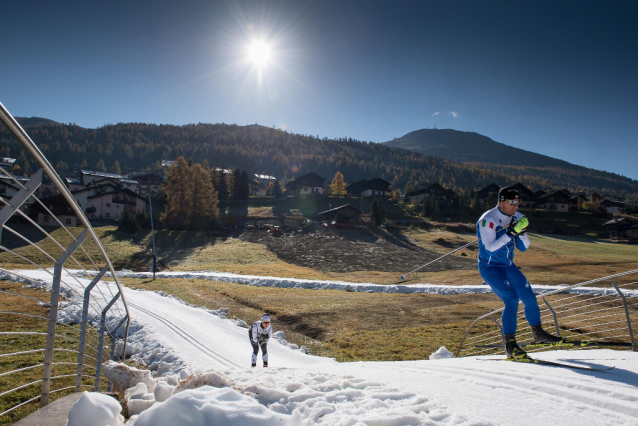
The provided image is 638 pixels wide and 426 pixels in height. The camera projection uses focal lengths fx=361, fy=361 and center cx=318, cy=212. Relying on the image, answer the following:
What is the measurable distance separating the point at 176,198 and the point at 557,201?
9820cm

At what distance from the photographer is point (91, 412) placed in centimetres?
329

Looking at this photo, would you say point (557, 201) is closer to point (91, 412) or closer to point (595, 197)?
point (595, 197)

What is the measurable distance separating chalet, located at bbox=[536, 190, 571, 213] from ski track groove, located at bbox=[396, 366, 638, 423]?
11238 cm

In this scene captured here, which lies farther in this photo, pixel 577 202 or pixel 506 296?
pixel 577 202

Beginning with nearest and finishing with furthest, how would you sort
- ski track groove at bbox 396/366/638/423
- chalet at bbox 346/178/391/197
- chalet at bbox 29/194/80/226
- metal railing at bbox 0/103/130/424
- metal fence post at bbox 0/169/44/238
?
metal fence post at bbox 0/169/44/238 < metal railing at bbox 0/103/130/424 < ski track groove at bbox 396/366/638/423 < chalet at bbox 29/194/80/226 < chalet at bbox 346/178/391/197

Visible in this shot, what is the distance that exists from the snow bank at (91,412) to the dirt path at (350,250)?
37.8m

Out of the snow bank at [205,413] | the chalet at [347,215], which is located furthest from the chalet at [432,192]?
the snow bank at [205,413]

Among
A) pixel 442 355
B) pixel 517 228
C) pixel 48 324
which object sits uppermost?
A: pixel 517 228

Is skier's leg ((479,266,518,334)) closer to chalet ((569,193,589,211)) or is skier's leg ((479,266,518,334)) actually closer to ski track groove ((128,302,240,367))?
ski track groove ((128,302,240,367))

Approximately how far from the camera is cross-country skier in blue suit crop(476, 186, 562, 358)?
5.87 metres

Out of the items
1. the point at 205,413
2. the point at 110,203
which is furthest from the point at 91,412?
the point at 110,203

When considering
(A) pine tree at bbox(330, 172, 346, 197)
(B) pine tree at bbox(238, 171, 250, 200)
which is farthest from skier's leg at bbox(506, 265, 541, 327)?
(A) pine tree at bbox(330, 172, 346, 197)

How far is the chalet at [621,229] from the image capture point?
71.6 meters

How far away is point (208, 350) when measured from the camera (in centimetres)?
993
